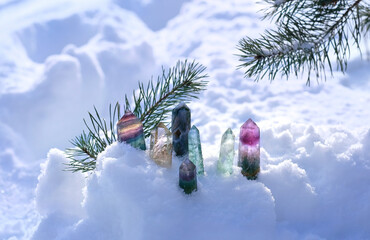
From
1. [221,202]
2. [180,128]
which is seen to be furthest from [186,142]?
[221,202]

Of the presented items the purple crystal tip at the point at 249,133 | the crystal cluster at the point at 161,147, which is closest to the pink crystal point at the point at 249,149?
the purple crystal tip at the point at 249,133

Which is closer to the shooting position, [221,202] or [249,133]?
[221,202]

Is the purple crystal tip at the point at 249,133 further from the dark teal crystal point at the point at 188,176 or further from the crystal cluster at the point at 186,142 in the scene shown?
the dark teal crystal point at the point at 188,176

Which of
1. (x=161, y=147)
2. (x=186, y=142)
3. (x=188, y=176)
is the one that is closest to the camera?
(x=188, y=176)

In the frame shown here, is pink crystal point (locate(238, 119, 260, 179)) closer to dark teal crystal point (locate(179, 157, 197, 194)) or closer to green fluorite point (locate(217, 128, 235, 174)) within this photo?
green fluorite point (locate(217, 128, 235, 174))

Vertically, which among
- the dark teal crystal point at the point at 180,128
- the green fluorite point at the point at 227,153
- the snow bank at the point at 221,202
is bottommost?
the snow bank at the point at 221,202

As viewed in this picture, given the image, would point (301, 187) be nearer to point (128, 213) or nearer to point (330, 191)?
point (330, 191)

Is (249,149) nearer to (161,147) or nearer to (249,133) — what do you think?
(249,133)
